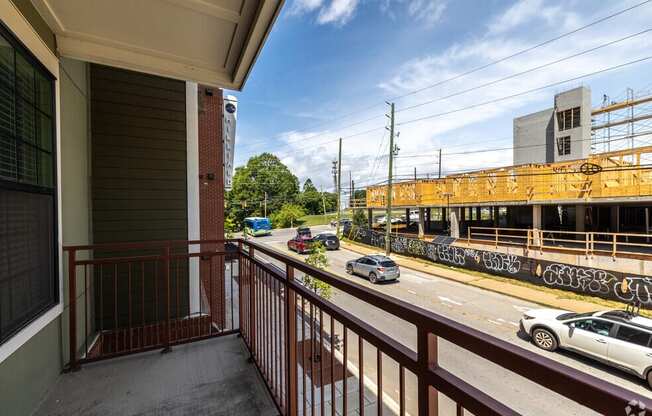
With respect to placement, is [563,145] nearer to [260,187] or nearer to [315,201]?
[260,187]

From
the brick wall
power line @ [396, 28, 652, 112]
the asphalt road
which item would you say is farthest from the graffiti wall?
the brick wall

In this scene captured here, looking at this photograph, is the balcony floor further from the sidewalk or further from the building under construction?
the building under construction

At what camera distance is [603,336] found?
4.96m

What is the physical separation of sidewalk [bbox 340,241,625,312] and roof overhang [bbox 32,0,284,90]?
31.6ft

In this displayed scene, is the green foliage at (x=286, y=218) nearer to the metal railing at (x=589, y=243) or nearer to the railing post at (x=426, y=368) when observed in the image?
the metal railing at (x=589, y=243)

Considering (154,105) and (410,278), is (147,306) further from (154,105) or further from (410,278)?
(410,278)

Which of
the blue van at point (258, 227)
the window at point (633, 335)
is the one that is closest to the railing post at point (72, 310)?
the window at point (633, 335)

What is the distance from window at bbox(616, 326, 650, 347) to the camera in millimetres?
4516

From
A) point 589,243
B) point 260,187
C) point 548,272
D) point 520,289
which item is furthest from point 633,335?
point 260,187

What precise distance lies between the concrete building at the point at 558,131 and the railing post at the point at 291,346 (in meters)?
22.4

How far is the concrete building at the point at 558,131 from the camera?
17.4 m

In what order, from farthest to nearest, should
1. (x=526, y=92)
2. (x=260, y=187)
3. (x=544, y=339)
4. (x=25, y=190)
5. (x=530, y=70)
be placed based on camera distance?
1. (x=260, y=187)
2. (x=526, y=92)
3. (x=530, y=70)
4. (x=544, y=339)
5. (x=25, y=190)

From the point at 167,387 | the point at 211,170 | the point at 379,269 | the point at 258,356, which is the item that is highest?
the point at 211,170

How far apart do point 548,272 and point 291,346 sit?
10.7 meters
